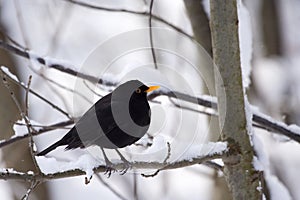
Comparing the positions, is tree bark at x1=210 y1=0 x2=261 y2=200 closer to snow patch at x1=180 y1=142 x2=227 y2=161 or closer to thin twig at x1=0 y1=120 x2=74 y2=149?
snow patch at x1=180 y1=142 x2=227 y2=161

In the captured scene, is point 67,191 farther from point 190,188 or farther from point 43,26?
point 43,26

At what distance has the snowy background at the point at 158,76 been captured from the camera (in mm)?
2699

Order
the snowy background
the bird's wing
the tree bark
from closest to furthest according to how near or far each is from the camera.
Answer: the tree bark < the bird's wing < the snowy background

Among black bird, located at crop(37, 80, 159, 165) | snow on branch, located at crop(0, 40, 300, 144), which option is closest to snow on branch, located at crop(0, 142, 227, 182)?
black bird, located at crop(37, 80, 159, 165)

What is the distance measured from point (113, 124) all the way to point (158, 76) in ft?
1.38

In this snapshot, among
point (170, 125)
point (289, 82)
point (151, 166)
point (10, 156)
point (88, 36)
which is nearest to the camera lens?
point (151, 166)

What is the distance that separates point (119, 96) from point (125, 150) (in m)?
0.34

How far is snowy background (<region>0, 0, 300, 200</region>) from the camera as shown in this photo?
270 centimetres

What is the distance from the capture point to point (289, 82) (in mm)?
5602

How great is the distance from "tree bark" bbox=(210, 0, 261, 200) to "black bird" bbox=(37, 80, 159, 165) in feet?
1.21

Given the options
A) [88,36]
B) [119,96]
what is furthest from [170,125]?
[88,36]

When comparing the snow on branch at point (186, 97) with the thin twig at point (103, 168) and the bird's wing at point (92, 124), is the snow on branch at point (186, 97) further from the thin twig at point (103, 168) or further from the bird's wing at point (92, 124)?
the thin twig at point (103, 168)

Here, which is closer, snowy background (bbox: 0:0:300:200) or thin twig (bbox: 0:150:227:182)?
thin twig (bbox: 0:150:227:182)

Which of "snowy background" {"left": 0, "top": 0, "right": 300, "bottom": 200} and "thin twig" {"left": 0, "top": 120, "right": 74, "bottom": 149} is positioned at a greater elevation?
"snowy background" {"left": 0, "top": 0, "right": 300, "bottom": 200}
